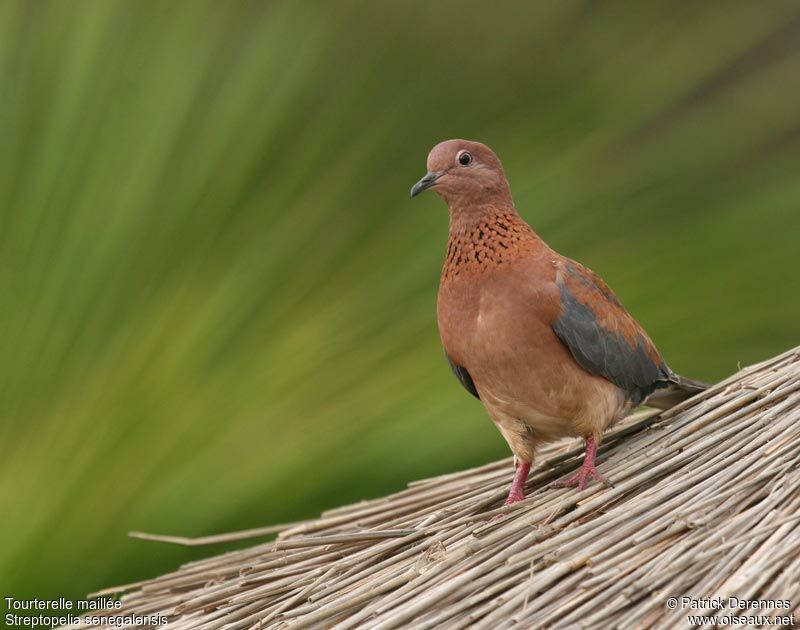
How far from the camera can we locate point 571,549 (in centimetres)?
256

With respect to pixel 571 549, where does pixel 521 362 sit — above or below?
above

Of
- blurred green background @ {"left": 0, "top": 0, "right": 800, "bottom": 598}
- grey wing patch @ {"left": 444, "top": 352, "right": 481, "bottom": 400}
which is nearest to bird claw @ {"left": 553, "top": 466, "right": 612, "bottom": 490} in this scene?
grey wing patch @ {"left": 444, "top": 352, "right": 481, "bottom": 400}

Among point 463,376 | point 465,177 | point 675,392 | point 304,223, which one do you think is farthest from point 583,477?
point 304,223

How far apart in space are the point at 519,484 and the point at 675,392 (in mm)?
673

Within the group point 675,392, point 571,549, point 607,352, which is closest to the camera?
point 571,549

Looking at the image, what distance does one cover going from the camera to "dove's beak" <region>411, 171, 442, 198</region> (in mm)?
3416

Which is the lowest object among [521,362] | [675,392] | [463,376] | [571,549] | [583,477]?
[571,549]

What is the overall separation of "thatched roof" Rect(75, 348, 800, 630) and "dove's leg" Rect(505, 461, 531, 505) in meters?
0.05

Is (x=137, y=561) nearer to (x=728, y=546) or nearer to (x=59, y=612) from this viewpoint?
(x=59, y=612)

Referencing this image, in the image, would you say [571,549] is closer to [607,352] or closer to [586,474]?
[586,474]

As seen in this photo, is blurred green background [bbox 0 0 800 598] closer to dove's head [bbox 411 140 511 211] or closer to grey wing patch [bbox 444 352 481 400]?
grey wing patch [bbox 444 352 481 400]

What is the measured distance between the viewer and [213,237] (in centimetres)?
392

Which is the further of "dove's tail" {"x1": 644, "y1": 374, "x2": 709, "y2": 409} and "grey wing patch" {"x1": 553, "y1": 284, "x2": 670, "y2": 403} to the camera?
"dove's tail" {"x1": 644, "y1": 374, "x2": 709, "y2": 409}

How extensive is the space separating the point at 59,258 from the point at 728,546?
242 centimetres
